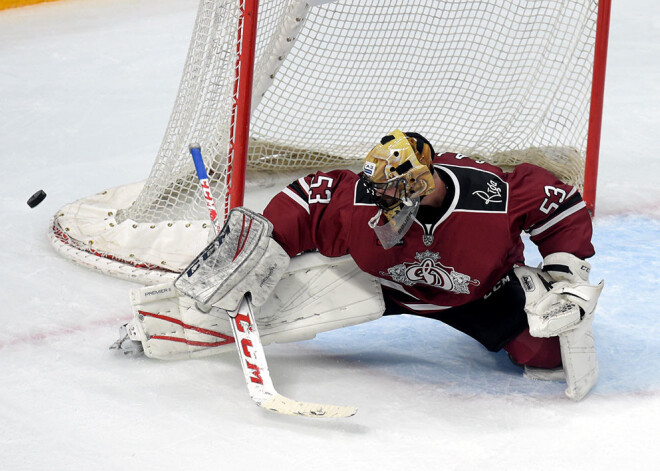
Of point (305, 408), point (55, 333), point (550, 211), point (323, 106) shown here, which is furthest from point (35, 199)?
point (550, 211)

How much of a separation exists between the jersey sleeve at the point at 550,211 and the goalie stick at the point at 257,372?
0.62 m

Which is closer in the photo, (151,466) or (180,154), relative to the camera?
(151,466)

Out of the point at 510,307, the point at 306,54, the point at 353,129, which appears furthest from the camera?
the point at 353,129

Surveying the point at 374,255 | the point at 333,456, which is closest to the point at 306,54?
the point at 374,255

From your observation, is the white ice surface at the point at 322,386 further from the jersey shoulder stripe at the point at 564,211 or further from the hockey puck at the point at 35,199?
the jersey shoulder stripe at the point at 564,211

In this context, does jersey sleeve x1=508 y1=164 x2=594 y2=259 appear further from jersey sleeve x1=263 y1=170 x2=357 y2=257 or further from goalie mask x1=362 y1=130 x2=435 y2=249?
jersey sleeve x1=263 y1=170 x2=357 y2=257

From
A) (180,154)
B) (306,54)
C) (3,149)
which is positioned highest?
(306,54)

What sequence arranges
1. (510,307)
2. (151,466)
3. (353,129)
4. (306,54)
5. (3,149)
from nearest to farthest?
(151,466)
(510,307)
(306,54)
(353,129)
(3,149)

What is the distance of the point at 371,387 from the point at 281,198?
0.53 m

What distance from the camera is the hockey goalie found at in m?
2.13

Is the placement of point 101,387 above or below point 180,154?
below

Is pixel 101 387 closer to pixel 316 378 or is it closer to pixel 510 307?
pixel 316 378

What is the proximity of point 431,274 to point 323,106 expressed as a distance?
1.50 meters

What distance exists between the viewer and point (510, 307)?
2.36 meters
